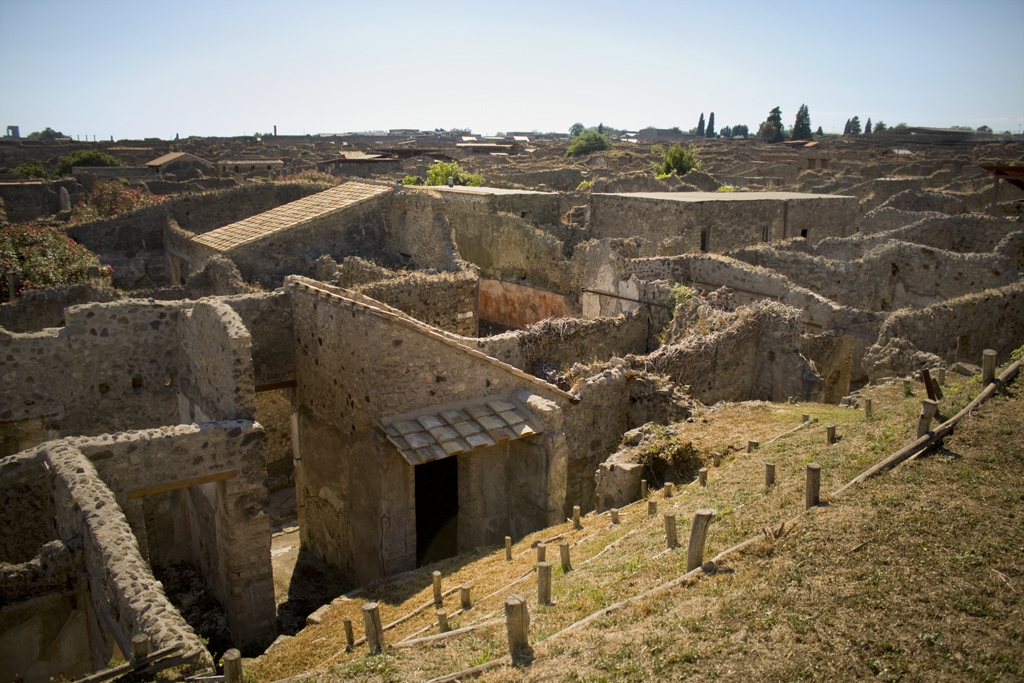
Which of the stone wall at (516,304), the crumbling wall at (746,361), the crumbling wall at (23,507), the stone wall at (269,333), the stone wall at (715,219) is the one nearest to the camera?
the crumbling wall at (23,507)

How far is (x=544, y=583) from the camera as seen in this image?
19.9 feet

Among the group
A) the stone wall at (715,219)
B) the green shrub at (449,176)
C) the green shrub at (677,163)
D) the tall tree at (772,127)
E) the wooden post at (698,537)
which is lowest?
the wooden post at (698,537)

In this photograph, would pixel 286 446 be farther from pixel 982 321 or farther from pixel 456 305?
pixel 982 321

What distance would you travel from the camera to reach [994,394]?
25.8 ft

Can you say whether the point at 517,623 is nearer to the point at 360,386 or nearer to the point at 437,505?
the point at 360,386

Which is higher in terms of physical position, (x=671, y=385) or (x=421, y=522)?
(x=671, y=385)

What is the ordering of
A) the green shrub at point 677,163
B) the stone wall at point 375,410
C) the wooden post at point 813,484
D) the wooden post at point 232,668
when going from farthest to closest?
the green shrub at point 677,163
the stone wall at point 375,410
the wooden post at point 813,484
the wooden post at point 232,668

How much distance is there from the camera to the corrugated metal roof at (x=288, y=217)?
17.2 meters

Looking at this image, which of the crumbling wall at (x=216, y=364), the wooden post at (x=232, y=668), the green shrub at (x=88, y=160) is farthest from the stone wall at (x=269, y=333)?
the green shrub at (x=88, y=160)

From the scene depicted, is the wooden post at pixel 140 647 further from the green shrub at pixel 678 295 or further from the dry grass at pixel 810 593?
the green shrub at pixel 678 295

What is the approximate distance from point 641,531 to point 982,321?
943cm

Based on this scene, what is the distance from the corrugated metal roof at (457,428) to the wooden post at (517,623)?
12.1ft

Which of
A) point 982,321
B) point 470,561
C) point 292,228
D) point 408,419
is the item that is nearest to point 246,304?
point 408,419

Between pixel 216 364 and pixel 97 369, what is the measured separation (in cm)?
209
